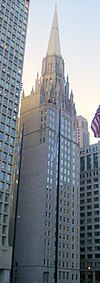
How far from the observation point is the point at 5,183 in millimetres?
81062

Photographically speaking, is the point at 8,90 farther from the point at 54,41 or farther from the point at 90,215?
the point at 54,41

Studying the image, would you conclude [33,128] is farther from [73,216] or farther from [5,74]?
[5,74]

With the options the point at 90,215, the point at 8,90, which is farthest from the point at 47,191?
the point at 8,90

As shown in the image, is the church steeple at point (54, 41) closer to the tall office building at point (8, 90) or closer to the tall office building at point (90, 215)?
the tall office building at point (90, 215)

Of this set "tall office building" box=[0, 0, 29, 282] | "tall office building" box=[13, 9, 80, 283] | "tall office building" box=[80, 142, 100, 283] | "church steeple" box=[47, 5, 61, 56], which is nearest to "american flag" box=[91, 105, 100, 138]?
"tall office building" box=[0, 0, 29, 282]

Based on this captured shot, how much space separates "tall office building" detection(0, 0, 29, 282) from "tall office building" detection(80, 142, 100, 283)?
77004 millimetres

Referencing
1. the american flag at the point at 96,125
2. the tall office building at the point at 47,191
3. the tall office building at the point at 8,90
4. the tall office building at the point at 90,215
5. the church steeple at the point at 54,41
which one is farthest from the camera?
the church steeple at the point at 54,41

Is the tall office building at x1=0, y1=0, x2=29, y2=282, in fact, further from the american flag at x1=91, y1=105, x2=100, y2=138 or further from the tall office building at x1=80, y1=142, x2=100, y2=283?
the tall office building at x1=80, y1=142, x2=100, y2=283

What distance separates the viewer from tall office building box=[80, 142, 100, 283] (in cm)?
14775

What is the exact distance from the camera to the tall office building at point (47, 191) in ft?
395

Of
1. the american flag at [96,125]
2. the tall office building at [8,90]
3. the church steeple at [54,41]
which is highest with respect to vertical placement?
the church steeple at [54,41]

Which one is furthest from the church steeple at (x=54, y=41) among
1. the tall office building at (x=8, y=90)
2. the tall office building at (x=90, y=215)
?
the tall office building at (x=8, y=90)

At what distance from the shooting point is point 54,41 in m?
175

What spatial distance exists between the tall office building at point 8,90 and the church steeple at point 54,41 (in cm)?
6873
